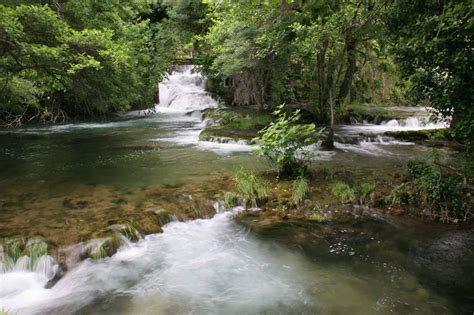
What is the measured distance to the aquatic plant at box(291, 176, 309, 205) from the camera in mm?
7012

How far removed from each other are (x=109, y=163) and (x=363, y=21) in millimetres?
7598

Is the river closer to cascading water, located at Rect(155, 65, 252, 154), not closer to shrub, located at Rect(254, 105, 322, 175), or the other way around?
shrub, located at Rect(254, 105, 322, 175)

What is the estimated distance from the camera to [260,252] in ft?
18.5

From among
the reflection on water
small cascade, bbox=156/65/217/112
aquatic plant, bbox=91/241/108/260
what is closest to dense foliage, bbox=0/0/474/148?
the reflection on water

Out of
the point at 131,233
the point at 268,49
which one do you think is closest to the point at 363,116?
the point at 268,49

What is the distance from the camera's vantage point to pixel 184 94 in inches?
1055

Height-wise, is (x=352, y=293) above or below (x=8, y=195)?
below

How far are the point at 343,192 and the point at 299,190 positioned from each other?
0.88 metres

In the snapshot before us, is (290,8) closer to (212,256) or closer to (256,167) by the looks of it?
(256,167)

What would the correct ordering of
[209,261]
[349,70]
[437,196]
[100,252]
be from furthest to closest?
[349,70], [437,196], [209,261], [100,252]

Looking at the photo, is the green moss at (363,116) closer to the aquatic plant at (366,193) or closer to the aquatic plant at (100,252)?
the aquatic plant at (366,193)

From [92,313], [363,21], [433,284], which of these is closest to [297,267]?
[433,284]

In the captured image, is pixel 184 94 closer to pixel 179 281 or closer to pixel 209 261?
pixel 209 261

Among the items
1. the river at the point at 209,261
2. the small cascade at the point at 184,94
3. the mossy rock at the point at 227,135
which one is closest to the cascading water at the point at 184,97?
the small cascade at the point at 184,94
